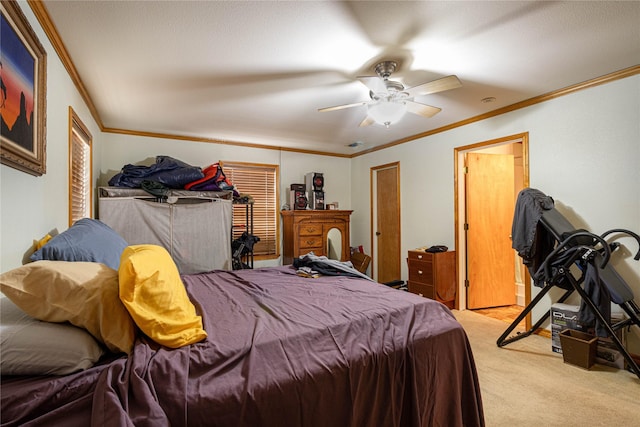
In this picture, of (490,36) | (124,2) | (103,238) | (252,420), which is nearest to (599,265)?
(490,36)

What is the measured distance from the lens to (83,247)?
4.99ft

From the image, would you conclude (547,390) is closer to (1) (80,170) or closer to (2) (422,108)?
(2) (422,108)

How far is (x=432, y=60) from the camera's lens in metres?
2.35

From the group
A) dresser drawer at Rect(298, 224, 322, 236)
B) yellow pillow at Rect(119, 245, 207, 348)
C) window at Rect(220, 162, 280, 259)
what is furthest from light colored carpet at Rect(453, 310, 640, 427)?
window at Rect(220, 162, 280, 259)

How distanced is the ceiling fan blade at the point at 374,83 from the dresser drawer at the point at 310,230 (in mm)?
2737

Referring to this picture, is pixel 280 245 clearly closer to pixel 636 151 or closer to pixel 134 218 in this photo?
pixel 134 218

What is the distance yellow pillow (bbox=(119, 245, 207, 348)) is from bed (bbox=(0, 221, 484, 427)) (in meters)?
0.04

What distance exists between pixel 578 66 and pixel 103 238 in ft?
12.0

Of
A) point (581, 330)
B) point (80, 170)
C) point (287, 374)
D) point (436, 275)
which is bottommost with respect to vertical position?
point (581, 330)

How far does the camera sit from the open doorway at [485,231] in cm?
399

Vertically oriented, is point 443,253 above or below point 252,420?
above

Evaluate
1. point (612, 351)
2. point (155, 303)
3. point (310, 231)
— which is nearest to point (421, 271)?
point (310, 231)

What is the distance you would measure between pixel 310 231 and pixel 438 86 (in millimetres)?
3177

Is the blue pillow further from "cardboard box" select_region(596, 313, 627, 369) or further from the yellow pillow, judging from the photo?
"cardboard box" select_region(596, 313, 627, 369)
